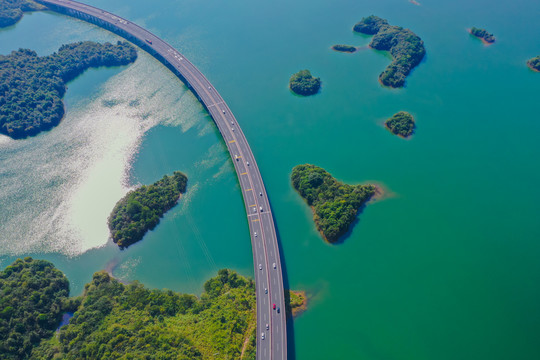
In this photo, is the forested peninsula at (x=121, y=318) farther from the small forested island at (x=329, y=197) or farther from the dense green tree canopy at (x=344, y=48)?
the dense green tree canopy at (x=344, y=48)

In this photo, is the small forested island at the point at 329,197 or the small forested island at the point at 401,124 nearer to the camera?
the small forested island at the point at 329,197

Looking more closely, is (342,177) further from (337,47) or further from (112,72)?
(112,72)

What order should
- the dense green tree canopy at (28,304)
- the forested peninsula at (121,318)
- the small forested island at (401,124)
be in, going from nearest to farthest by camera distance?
the forested peninsula at (121,318) → the dense green tree canopy at (28,304) → the small forested island at (401,124)

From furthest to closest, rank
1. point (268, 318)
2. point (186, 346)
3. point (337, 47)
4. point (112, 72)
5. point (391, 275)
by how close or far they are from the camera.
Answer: point (337, 47)
point (112, 72)
point (391, 275)
point (268, 318)
point (186, 346)

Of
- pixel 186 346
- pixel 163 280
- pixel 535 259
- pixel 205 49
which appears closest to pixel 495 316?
pixel 535 259

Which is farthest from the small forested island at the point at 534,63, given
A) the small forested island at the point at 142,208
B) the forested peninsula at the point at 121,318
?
the small forested island at the point at 142,208

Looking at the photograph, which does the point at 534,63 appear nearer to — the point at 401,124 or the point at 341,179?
the point at 401,124

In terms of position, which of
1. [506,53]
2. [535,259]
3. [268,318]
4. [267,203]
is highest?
[506,53]
